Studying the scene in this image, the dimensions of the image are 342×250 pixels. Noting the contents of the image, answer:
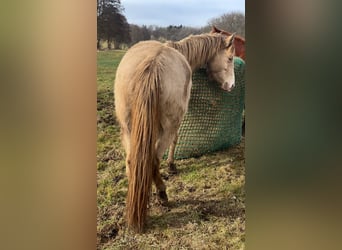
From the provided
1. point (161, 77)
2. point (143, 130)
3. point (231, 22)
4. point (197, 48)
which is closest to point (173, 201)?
point (143, 130)

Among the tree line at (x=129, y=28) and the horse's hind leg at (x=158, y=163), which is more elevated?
the tree line at (x=129, y=28)

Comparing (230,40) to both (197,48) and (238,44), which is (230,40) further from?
(197,48)

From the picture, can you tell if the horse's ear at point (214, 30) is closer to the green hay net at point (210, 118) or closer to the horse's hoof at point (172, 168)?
the green hay net at point (210, 118)

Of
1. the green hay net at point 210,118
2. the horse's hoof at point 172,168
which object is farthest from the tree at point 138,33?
the horse's hoof at point 172,168

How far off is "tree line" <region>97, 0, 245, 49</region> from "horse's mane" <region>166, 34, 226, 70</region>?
0.09ft

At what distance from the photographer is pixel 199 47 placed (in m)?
1.52

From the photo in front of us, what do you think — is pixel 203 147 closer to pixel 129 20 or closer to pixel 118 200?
pixel 118 200

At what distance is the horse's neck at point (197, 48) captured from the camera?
1510 mm

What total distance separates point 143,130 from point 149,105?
0.10m

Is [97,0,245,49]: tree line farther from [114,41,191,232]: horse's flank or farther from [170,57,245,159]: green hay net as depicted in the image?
[170,57,245,159]: green hay net

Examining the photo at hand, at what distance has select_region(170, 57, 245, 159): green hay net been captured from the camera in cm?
151
